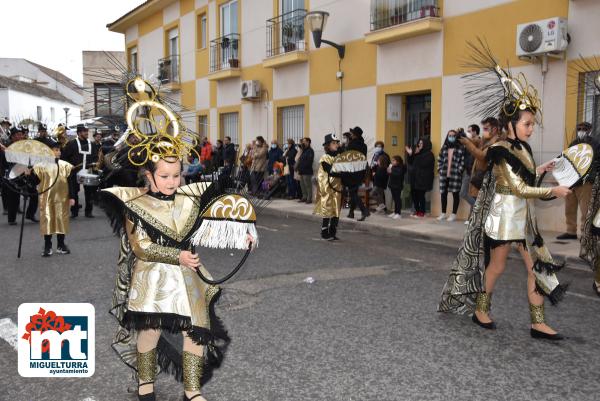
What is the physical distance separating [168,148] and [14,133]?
887 cm

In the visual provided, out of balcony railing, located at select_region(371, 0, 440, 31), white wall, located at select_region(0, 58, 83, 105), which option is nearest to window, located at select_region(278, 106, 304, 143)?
balcony railing, located at select_region(371, 0, 440, 31)

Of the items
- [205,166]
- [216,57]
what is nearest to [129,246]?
[205,166]

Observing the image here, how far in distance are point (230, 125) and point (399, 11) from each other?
9119mm

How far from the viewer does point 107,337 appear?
469 centimetres

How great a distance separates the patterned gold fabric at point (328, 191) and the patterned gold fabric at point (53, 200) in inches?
149

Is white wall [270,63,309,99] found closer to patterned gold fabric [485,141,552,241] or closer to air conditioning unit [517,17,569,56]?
air conditioning unit [517,17,569,56]

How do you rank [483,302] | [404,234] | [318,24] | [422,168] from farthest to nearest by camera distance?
[318,24] → [422,168] → [404,234] → [483,302]

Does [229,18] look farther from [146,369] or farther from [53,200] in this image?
[146,369]

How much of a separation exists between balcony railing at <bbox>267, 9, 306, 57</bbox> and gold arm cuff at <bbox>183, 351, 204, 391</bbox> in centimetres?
1403

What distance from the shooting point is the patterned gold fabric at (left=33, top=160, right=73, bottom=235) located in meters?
8.16

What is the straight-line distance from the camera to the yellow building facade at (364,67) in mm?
10156

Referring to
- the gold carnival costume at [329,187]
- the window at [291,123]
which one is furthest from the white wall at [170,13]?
the gold carnival costume at [329,187]

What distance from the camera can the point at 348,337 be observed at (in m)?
4.66
